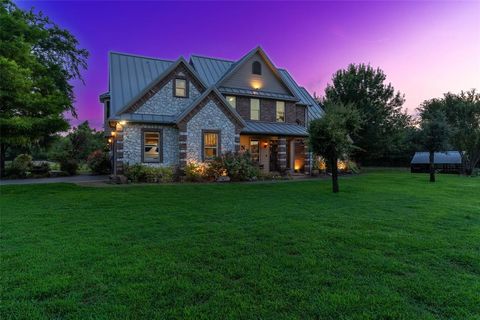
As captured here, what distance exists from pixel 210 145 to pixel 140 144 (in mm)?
4146

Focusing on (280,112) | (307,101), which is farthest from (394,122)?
(280,112)

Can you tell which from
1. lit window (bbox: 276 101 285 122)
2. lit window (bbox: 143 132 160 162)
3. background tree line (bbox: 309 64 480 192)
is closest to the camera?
lit window (bbox: 143 132 160 162)

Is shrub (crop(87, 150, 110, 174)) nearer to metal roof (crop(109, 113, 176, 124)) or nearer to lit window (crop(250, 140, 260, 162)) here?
metal roof (crop(109, 113, 176, 124))

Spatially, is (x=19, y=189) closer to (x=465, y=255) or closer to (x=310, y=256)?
(x=310, y=256)

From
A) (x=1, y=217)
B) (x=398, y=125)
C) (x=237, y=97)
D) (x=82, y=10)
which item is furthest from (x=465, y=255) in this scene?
(x=398, y=125)

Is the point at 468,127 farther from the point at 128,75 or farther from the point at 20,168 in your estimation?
the point at 20,168

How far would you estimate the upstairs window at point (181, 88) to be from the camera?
17312mm

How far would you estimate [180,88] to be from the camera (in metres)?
17.5

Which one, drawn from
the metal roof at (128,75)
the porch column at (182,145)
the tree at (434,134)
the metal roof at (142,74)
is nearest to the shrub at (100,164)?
the metal roof at (142,74)

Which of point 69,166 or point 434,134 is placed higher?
point 434,134

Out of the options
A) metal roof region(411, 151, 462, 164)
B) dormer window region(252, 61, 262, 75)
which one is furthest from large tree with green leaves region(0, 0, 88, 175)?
metal roof region(411, 151, 462, 164)

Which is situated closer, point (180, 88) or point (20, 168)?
point (180, 88)

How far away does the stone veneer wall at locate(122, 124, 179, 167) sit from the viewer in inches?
627

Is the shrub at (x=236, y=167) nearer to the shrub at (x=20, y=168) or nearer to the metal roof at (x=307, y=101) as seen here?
the metal roof at (x=307, y=101)
